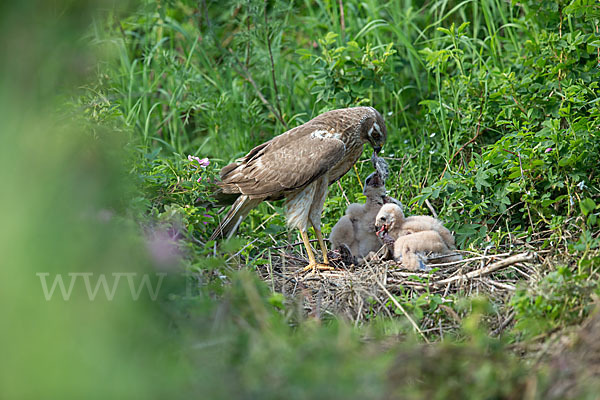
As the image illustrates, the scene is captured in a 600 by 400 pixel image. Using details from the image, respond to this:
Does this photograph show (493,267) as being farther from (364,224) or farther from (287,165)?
(287,165)

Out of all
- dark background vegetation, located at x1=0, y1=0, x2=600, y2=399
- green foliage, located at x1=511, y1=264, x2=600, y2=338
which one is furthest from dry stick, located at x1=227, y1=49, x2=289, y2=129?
green foliage, located at x1=511, y1=264, x2=600, y2=338

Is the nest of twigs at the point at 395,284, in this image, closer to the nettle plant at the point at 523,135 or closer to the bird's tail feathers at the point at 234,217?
the nettle plant at the point at 523,135

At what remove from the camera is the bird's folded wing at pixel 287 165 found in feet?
Answer: 14.4

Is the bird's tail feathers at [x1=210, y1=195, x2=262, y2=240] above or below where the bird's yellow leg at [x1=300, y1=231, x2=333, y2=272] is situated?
above

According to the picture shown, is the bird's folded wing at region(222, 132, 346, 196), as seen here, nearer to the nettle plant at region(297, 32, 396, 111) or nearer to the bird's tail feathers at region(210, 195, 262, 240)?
the bird's tail feathers at region(210, 195, 262, 240)

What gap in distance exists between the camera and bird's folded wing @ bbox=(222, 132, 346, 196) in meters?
4.39

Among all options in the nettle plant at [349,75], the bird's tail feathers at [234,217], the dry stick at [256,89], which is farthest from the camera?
the dry stick at [256,89]

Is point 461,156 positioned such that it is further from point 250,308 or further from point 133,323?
point 133,323

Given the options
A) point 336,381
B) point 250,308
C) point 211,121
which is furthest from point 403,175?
point 336,381

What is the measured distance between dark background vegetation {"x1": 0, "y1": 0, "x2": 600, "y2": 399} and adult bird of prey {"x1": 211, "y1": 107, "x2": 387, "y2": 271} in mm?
338

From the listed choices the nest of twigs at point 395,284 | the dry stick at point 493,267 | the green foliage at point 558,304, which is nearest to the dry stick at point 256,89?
the nest of twigs at point 395,284

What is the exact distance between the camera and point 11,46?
65.0 inches

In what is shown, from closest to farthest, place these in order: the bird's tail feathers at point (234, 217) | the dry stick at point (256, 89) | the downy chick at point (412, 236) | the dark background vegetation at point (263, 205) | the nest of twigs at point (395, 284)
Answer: the dark background vegetation at point (263, 205) < the nest of twigs at point (395, 284) < the downy chick at point (412, 236) < the bird's tail feathers at point (234, 217) < the dry stick at point (256, 89)

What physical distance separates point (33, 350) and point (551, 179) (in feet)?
11.7
